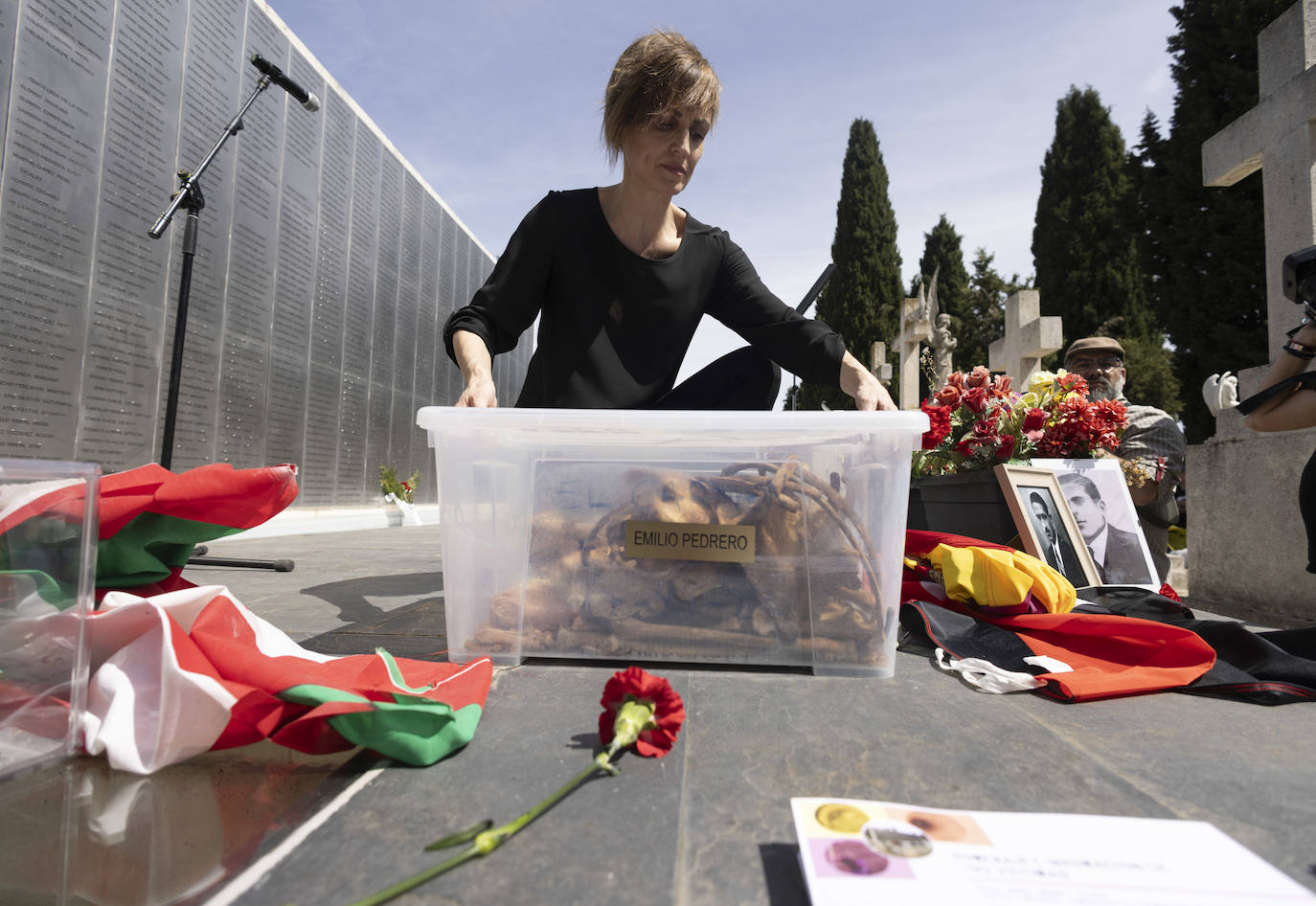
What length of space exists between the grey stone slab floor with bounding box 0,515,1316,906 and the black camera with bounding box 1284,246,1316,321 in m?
1.52

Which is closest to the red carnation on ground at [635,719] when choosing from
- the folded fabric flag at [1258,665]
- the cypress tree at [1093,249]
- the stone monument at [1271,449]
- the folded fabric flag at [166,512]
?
the folded fabric flag at [166,512]

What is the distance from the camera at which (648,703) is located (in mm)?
801

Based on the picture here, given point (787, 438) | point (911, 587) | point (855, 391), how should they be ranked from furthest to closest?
point (911, 587) → point (855, 391) → point (787, 438)

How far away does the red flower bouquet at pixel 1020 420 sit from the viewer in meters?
2.42

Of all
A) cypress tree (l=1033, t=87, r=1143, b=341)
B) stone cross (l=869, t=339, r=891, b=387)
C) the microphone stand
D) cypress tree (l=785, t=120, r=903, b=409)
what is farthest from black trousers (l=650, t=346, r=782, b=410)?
cypress tree (l=1033, t=87, r=1143, b=341)

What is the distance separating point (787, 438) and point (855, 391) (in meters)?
0.51

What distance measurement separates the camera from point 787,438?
1.20 metres

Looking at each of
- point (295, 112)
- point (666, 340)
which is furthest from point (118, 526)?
point (295, 112)

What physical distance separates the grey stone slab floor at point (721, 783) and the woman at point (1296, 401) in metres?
1.20

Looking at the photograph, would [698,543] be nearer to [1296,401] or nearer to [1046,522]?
[1046,522]

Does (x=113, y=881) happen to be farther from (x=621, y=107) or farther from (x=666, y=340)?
(x=621, y=107)

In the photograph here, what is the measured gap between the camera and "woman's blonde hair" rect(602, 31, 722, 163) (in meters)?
1.70

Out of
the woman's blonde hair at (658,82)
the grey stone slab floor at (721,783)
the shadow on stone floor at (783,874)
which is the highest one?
the woman's blonde hair at (658,82)

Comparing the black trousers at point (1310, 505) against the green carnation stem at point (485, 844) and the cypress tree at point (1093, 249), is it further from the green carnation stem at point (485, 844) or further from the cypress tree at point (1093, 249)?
the cypress tree at point (1093, 249)
